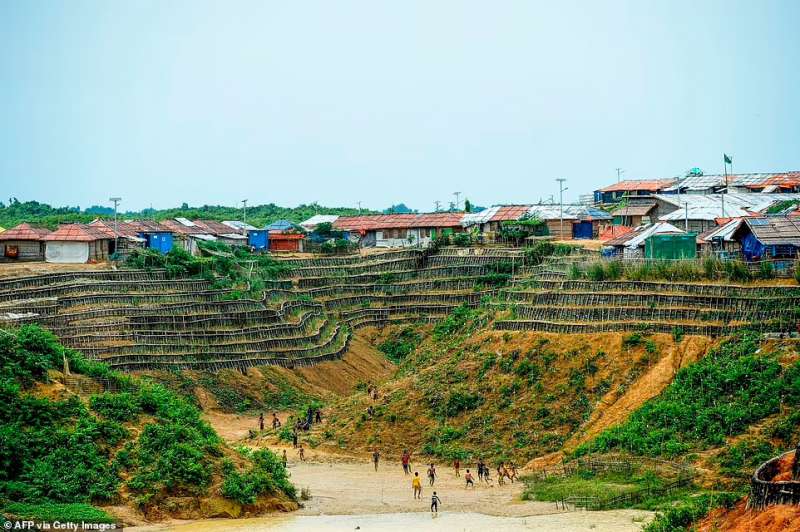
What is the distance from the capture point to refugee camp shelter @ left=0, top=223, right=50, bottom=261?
241 ft

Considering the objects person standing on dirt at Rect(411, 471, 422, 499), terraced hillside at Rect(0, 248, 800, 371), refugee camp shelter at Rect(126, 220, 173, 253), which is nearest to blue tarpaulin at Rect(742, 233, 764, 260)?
terraced hillside at Rect(0, 248, 800, 371)

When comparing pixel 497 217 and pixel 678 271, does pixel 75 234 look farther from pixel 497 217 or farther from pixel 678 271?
pixel 678 271

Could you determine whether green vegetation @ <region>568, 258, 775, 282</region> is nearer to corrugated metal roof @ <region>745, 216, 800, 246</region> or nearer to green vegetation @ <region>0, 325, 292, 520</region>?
corrugated metal roof @ <region>745, 216, 800, 246</region>

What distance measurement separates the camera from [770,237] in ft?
190

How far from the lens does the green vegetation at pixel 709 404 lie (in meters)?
46.7

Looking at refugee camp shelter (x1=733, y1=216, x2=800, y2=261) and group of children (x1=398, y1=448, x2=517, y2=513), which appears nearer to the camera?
group of children (x1=398, y1=448, x2=517, y2=513)

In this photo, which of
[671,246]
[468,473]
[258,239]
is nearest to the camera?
[468,473]

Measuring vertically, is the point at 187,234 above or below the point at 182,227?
below

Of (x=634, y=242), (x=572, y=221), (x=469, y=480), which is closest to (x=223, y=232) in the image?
(x=572, y=221)

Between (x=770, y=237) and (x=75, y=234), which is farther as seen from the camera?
(x=75, y=234)

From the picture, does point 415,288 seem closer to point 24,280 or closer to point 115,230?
point 115,230

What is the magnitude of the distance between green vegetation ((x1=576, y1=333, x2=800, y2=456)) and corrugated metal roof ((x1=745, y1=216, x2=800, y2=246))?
291 inches

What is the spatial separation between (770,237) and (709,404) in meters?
12.0

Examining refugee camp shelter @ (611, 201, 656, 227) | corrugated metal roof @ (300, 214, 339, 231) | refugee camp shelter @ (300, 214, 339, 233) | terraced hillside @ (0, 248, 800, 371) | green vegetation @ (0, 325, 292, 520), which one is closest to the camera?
green vegetation @ (0, 325, 292, 520)
